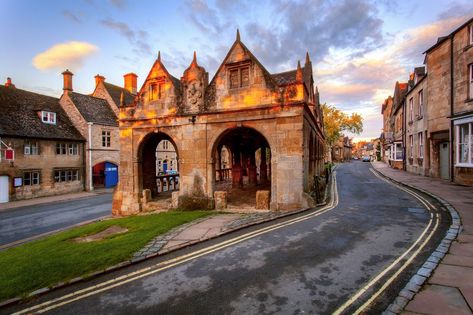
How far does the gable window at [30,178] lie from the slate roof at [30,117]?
369 cm

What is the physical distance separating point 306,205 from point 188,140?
7.28 m

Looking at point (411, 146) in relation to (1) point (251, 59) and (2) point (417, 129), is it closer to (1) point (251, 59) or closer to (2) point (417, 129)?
(2) point (417, 129)

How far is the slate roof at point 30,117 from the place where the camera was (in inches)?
954

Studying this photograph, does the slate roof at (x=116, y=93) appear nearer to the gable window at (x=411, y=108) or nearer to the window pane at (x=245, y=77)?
the window pane at (x=245, y=77)

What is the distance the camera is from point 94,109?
3244cm

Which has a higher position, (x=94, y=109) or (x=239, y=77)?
(x=94, y=109)

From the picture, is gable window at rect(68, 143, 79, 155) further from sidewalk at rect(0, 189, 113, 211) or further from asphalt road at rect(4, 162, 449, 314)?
asphalt road at rect(4, 162, 449, 314)

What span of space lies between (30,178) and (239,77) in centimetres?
2475

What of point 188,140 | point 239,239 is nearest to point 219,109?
point 188,140

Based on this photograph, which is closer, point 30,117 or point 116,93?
point 30,117

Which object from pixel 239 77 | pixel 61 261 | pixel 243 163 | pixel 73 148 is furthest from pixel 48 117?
pixel 61 261

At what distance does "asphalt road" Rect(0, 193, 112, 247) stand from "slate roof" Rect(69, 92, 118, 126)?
37.3ft

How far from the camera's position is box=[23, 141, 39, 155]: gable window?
80.7 feet

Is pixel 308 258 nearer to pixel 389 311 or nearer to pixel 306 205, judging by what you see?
pixel 389 311
